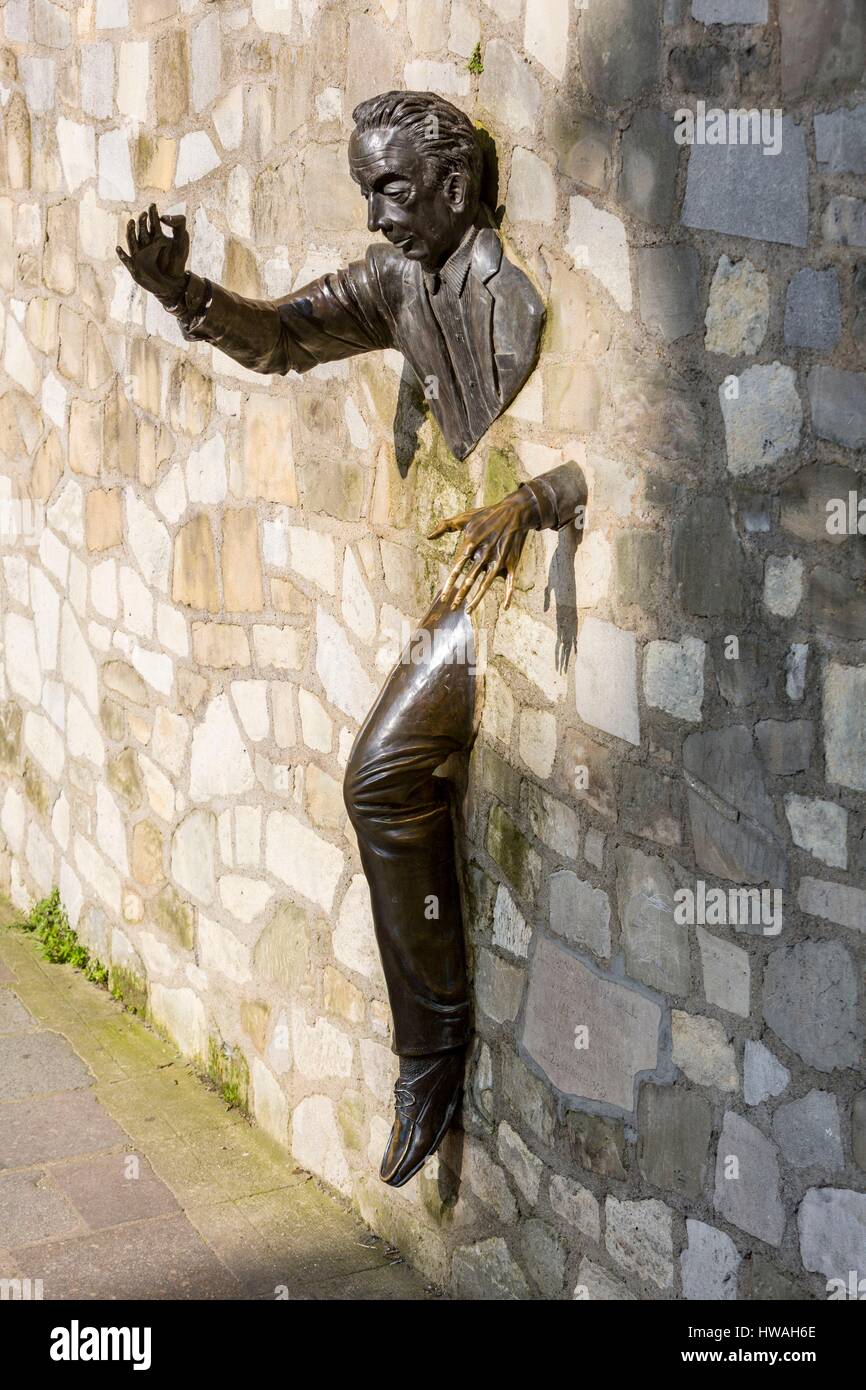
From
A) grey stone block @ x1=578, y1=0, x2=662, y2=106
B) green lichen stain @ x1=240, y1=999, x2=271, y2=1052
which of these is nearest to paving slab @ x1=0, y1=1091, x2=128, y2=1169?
green lichen stain @ x1=240, y1=999, x2=271, y2=1052

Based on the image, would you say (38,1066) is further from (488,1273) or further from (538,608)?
(538,608)

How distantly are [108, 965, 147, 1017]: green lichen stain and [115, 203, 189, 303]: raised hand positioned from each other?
88.6 inches

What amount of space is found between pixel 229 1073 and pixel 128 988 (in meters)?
0.63

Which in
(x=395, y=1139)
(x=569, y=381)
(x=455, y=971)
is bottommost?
(x=395, y=1139)

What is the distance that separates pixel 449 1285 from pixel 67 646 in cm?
229

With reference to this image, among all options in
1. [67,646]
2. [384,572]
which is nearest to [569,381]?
[384,572]

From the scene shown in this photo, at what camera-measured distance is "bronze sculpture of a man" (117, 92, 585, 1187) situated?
268 centimetres

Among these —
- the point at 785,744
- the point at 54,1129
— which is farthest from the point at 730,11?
the point at 54,1129

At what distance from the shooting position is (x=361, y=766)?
3.03 metres

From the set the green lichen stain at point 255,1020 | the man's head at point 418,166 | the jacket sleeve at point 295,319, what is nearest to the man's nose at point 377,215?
the man's head at point 418,166

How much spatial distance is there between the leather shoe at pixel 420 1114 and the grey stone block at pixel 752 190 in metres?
1.68

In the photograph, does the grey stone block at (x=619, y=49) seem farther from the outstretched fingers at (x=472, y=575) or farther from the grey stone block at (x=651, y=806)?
the grey stone block at (x=651, y=806)

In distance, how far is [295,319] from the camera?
308cm

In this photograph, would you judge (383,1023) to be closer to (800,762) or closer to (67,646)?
(800,762)
